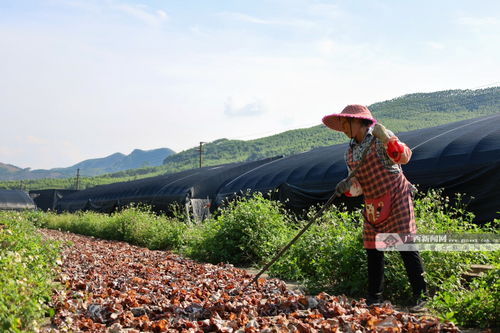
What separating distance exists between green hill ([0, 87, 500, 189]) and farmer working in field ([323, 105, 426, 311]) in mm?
56531

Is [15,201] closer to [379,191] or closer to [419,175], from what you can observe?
[419,175]

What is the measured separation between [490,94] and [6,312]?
255ft

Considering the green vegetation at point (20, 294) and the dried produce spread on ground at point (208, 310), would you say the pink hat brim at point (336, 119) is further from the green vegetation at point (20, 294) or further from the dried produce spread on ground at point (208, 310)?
the green vegetation at point (20, 294)

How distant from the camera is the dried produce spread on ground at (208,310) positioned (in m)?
3.45

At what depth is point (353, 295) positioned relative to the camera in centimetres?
536

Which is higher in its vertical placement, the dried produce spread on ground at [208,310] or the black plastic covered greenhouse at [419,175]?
the black plastic covered greenhouse at [419,175]

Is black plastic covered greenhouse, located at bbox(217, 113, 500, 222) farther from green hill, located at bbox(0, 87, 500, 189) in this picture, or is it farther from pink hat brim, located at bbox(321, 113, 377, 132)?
green hill, located at bbox(0, 87, 500, 189)

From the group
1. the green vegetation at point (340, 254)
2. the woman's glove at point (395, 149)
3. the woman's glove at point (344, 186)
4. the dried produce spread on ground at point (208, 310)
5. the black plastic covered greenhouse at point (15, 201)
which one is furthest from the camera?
the black plastic covered greenhouse at point (15, 201)

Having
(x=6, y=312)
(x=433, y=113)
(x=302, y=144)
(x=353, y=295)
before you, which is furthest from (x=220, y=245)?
(x=433, y=113)

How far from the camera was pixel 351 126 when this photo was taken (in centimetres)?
477

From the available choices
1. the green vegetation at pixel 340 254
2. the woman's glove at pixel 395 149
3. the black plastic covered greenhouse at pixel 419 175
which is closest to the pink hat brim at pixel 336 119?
the woman's glove at pixel 395 149

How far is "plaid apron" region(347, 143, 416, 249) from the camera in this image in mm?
4419

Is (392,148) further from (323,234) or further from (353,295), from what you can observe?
(323,234)

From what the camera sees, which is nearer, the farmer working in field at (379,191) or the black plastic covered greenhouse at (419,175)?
the farmer working in field at (379,191)
